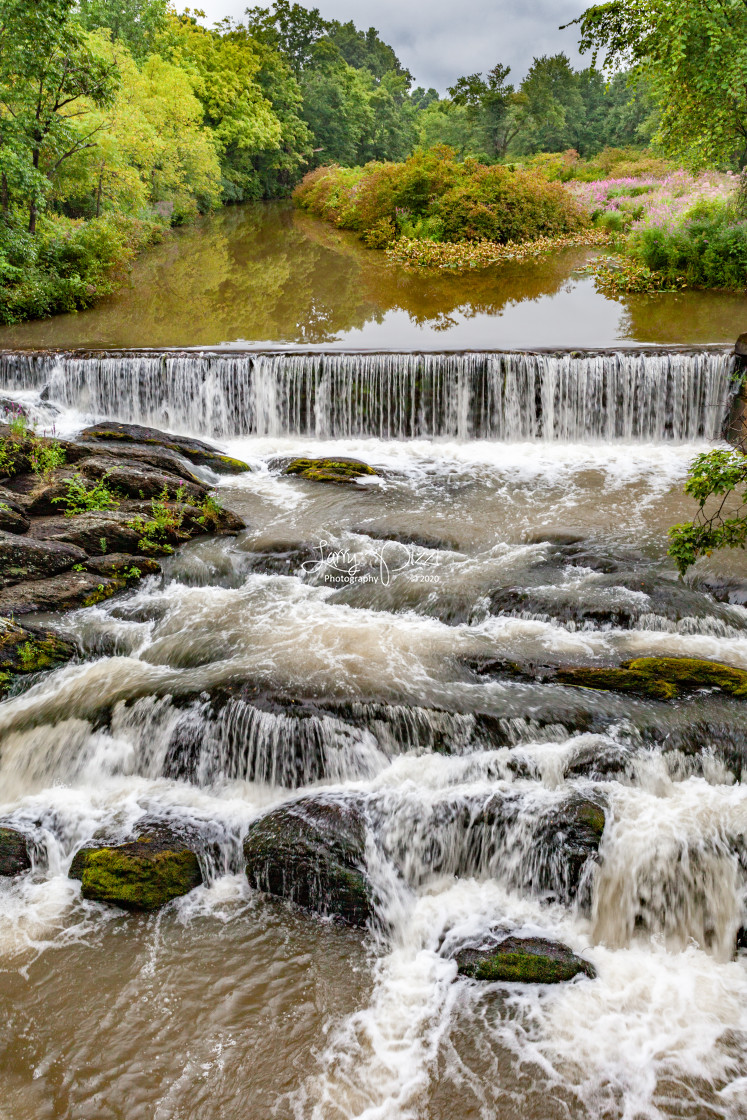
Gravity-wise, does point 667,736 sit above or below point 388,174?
below

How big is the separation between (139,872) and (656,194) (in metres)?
31.4

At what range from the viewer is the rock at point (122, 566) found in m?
8.38

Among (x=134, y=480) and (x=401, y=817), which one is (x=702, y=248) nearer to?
(x=134, y=480)

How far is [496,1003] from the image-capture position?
4.16m

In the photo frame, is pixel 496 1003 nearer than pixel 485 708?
Yes

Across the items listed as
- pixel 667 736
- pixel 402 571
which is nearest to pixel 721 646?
pixel 667 736

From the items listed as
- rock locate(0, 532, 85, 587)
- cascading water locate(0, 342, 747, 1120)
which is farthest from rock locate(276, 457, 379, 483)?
rock locate(0, 532, 85, 587)

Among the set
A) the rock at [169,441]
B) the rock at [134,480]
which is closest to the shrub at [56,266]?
the rock at [169,441]

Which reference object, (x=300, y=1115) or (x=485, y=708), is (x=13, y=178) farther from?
(x=300, y=1115)

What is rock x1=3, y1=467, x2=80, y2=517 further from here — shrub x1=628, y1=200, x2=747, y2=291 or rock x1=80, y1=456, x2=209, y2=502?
shrub x1=628, y1=200, x2=747, y2=291

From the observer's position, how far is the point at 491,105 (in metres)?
46.5

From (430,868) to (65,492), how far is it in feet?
23.4

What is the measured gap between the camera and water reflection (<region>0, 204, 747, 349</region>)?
14.9 metres

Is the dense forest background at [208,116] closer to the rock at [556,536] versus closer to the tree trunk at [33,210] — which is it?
the tree trunk at [33,210]
